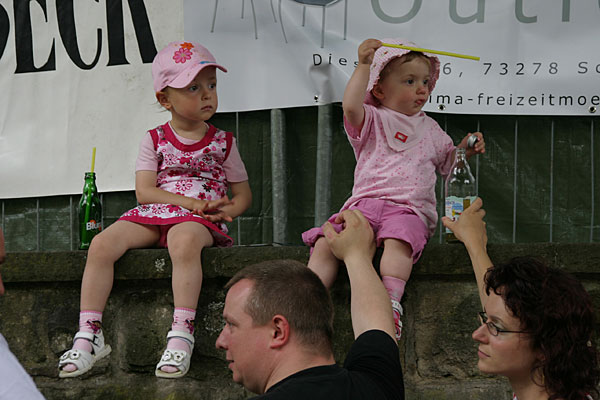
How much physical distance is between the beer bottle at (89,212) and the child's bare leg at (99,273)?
1.61 feet

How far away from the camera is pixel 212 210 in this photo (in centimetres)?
353

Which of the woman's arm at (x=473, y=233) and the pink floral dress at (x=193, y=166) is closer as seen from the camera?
the woman's arm at (x=473, y=233)

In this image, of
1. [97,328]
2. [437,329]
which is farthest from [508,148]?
[97,328]

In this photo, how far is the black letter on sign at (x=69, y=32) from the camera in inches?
173

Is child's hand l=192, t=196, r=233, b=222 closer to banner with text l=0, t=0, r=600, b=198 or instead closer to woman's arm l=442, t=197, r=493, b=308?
banner with text l=0, t=0, r=600, b=198

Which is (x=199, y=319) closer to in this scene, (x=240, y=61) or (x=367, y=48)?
(x=367, y=48)

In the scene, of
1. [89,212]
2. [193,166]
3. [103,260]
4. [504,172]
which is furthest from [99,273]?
[504,172]

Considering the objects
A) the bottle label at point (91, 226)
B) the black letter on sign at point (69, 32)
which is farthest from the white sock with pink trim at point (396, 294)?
the black letter on sign at point (69, 32)

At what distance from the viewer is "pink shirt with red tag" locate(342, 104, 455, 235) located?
336 cm

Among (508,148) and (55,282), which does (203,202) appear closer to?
(55,282)

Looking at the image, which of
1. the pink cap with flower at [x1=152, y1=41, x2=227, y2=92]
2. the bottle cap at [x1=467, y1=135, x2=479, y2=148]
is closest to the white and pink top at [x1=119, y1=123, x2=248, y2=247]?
the pink cap with flower at [x1=152, y1=41, x2=227, y2=92]

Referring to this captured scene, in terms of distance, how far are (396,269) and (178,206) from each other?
997 millimetres

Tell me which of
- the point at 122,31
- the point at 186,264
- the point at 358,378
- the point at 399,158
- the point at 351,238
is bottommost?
the point at 358,378

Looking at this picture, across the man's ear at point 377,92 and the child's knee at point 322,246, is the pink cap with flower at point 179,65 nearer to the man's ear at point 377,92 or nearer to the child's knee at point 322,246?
the man's ear at point 377,92
